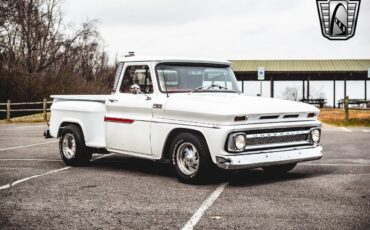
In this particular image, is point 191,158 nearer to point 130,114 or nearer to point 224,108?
point 224,108

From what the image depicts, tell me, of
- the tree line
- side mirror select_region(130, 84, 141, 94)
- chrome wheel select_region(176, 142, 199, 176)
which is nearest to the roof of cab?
side mirror select_region(130, 84, 141, 94)

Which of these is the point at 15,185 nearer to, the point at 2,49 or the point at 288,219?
the point at 288,219

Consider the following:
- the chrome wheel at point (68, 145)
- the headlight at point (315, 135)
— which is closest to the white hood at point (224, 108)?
the headlight at point (315, 135)

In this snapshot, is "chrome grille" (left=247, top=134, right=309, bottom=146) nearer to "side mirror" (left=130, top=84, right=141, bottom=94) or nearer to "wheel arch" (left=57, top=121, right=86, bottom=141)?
"side mirror" (left=130, top=84, right=141, bottom=94)

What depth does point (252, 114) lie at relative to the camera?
7305mm

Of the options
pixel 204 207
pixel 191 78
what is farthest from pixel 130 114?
pixel 204 207

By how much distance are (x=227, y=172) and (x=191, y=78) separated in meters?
1.56

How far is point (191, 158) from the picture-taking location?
7625 millimetres

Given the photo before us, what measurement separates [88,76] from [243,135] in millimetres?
59044

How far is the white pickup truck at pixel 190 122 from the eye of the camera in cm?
731

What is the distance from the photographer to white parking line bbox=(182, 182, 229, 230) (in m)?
5.37

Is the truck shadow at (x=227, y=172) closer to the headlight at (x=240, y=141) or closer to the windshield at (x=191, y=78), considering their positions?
the headlight at (x=240, y=141)

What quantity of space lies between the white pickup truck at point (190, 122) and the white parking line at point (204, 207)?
0.32 m

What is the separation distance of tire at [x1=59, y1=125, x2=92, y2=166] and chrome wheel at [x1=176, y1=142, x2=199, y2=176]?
97.3 inches
